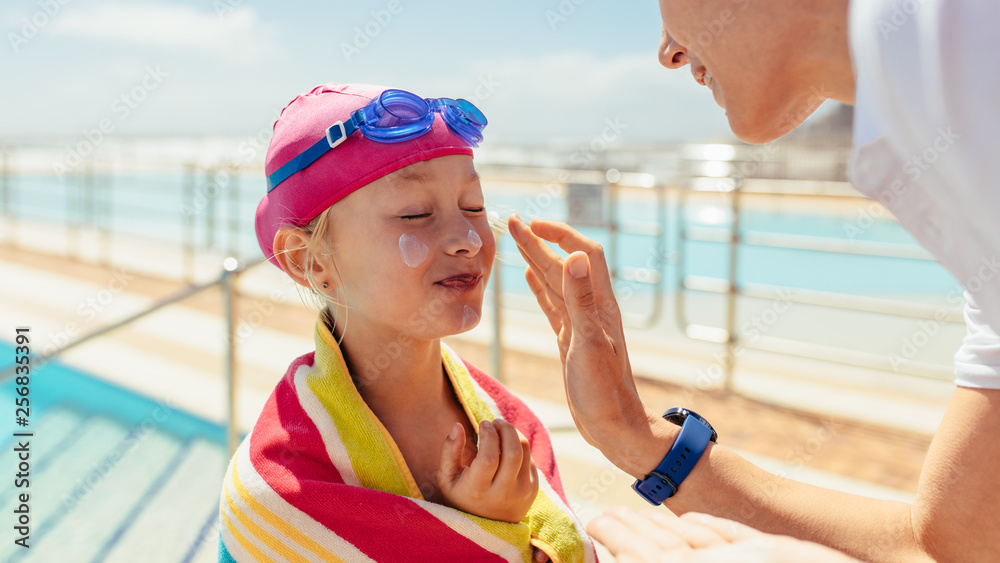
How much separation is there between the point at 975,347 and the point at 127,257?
1091 centimetres

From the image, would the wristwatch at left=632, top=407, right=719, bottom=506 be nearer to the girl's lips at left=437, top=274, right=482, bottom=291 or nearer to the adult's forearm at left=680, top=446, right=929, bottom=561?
the adult's forearm at left=680, top=446, right=929, bottom=561

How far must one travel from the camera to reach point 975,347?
136 centimetres

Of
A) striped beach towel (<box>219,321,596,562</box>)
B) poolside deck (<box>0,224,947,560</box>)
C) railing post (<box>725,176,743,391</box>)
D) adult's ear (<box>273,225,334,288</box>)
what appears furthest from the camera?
railing post (<box>725,176,743,391</box>)

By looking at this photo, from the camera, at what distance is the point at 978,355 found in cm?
135

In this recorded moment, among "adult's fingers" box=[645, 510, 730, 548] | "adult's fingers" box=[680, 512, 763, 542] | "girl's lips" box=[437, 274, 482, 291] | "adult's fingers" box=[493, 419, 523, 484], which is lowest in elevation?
"adult's fingers" box=[645, 510, 730, 548]

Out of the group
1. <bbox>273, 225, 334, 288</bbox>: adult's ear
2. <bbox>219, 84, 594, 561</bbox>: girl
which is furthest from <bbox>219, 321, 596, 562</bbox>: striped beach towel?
<bbox>273, 225, 334, 288</bbox>: adult's ear

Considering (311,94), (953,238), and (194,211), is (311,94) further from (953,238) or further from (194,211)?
(194,211)

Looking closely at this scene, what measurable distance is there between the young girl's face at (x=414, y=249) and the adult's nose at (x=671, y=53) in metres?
0.50

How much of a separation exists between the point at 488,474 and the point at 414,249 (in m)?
0.47

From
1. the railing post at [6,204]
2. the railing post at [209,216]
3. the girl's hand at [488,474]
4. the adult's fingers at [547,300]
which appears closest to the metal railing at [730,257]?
the adult's fingers at [547,300]

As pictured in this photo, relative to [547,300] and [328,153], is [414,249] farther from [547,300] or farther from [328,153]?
[547,300]

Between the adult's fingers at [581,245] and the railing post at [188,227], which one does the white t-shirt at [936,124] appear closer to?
the adult's fingers at [581,245]

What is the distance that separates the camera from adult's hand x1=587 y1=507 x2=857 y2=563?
97 cm

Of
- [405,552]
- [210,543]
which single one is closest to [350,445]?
[405,552]
